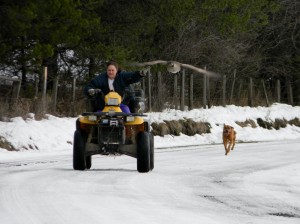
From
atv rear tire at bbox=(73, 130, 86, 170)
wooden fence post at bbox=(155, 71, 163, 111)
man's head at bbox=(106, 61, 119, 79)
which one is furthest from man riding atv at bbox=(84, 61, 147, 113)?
wooden fence post at bbox=(155, 71, 163, 111)

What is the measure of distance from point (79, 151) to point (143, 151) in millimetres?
980

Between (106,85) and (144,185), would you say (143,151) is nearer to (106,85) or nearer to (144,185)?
(106,85)

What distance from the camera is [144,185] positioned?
9.50 metres

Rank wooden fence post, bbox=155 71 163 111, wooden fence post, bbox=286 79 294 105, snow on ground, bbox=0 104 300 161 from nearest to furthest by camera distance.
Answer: snow on ground, bbox=0 104 300 161 < wooden fence post, bbox=155 71 163 111 < wooden fence post, bbox=286 79 294 105

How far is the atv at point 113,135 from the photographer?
11148 mm

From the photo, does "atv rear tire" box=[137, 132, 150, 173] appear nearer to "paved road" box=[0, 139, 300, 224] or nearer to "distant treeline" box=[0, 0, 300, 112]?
"paved road" box=[0, 139, 300, 224]

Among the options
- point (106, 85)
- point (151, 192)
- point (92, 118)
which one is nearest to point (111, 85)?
point (106, 85)

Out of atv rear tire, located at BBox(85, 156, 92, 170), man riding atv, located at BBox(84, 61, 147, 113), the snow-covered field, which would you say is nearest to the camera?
the snow-covered field

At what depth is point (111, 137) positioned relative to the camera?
37.0 ft

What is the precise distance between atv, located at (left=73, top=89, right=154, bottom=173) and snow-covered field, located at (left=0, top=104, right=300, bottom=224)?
316 mm

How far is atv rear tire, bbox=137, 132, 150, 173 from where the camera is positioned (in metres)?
11.3

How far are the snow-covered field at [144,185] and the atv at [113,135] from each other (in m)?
0.32

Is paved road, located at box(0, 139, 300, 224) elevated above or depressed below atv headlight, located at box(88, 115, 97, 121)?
below

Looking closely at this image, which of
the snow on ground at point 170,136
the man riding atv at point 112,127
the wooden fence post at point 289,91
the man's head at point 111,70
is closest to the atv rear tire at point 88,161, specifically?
the man riding atv at point 112,127
